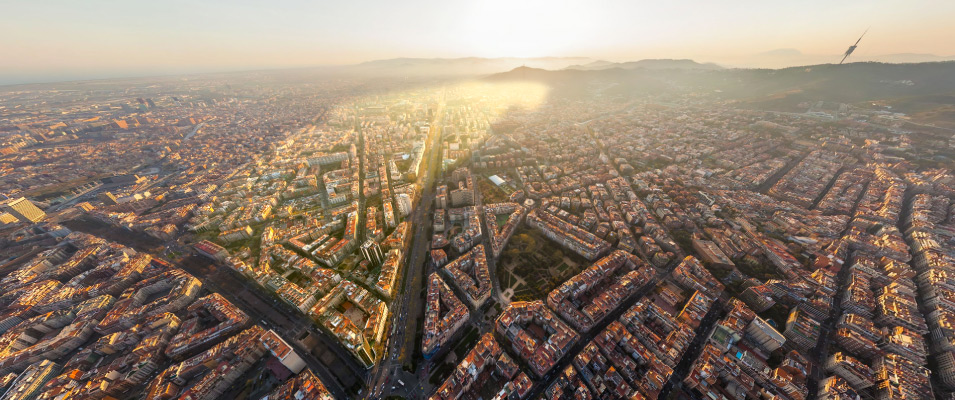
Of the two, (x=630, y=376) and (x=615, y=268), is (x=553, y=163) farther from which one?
(x=630, y=376)

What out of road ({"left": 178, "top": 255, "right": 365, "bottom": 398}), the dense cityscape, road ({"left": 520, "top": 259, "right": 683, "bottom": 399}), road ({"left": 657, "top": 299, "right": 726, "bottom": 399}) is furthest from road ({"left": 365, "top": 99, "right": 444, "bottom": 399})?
road ({"left": 657, "top": 299, "right": 726, "bottom": 399})

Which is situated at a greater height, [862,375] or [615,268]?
[615,268]

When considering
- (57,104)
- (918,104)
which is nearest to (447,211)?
(918,104)

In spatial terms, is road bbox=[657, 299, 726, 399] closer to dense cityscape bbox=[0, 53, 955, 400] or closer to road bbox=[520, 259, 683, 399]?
dense cityscape bbox=[0, 53, 955, 400]

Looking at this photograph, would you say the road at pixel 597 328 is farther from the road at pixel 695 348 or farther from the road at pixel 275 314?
the road at pixel 275 314

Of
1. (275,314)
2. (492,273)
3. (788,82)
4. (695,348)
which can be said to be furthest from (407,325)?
(788,82)

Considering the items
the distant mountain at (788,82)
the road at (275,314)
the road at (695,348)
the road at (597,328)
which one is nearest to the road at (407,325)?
the road at (275,314)

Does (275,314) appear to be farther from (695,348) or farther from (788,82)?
(788,82)

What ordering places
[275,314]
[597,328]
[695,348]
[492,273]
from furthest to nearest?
[492,273] → [275,314] → [597,328] → [695,348]
